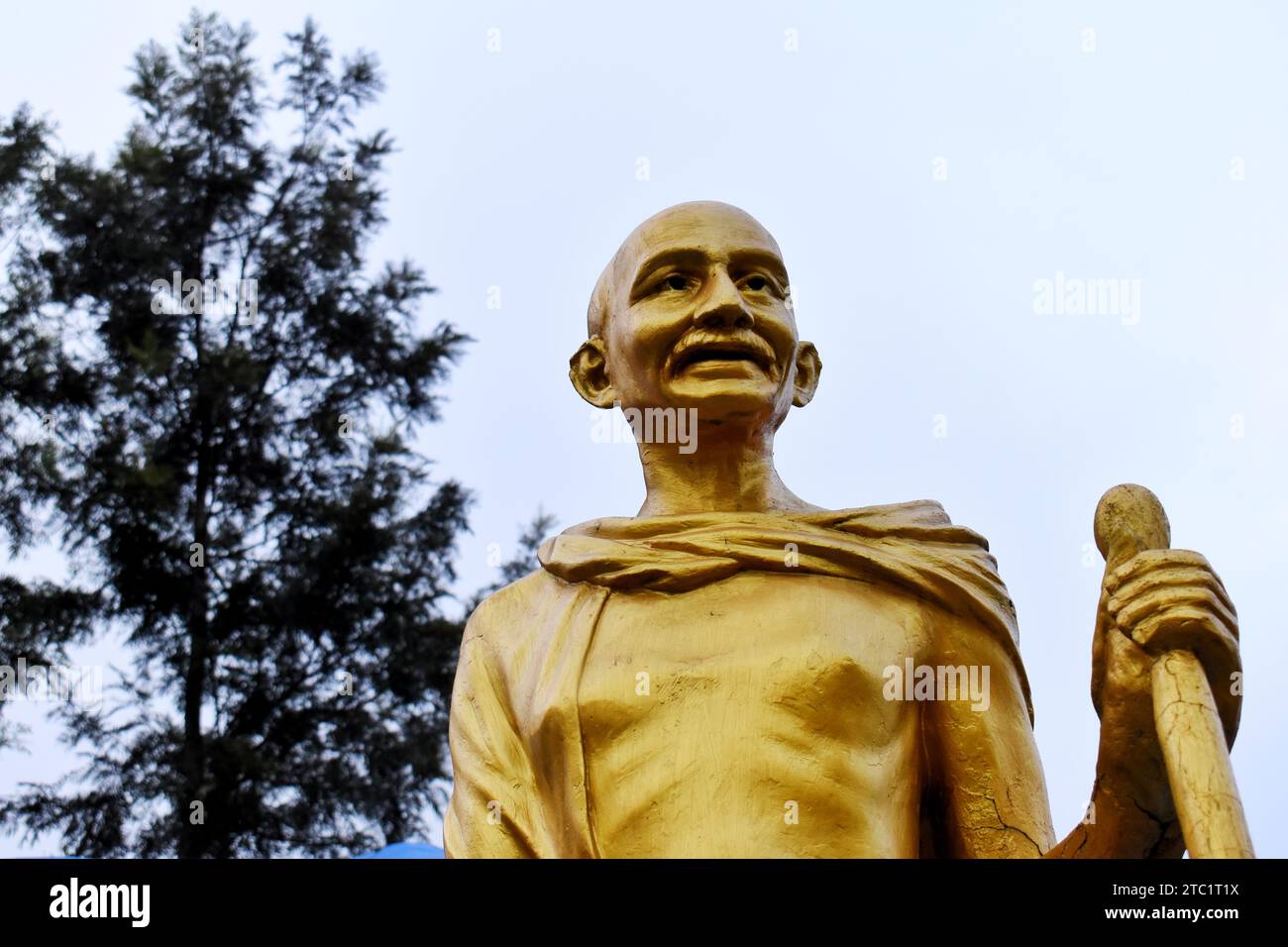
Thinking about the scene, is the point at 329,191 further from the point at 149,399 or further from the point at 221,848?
the point at 221,848

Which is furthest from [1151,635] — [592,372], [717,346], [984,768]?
[592,372]

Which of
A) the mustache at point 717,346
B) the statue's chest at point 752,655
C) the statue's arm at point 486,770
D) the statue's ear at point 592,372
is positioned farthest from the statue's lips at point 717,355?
the statue's arm at point 486,770

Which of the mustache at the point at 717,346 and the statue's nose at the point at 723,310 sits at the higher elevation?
the statue's nose at the point at 723,310

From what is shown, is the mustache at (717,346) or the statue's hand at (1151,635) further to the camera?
the mustache at (717,346)

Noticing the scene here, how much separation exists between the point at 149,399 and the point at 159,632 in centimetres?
216

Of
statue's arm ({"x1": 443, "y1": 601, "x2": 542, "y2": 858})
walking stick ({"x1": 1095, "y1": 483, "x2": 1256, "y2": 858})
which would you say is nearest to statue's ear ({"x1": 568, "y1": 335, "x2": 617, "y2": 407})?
statue's arm ({"x1": 443, "y1": 601, "x2": 542, "y2": 858})

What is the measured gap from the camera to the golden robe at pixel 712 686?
5.67m

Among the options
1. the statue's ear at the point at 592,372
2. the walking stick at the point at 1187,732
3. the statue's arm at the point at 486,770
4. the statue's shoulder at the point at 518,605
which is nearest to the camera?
the walking stick at the point at 1187,732

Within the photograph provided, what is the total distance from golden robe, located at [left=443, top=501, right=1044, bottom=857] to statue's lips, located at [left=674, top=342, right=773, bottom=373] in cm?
46

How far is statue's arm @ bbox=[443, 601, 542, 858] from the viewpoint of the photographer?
19.5ft

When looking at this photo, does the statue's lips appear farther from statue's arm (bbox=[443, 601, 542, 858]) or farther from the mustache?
statue's arm (bbox=[443, 601, 542, 858])

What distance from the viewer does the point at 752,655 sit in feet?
19.3

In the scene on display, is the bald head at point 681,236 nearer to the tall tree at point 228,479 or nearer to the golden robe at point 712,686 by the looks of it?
the golden robe at point 712,686

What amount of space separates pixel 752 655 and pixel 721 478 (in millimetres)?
878
